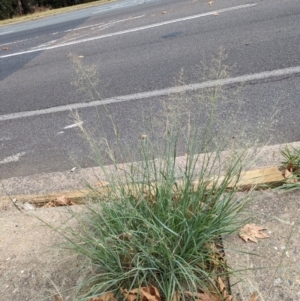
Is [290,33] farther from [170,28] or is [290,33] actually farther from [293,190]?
[293,190]

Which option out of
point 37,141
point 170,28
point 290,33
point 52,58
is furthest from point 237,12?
point 37,141

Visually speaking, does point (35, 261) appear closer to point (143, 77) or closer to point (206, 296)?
point (206, 296)

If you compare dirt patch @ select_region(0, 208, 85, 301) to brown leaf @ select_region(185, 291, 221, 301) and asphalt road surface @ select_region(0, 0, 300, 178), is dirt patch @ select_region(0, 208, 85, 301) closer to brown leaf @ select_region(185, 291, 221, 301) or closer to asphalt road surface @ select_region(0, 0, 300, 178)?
brown leaf @ select_region(185, 291, 221, 301)

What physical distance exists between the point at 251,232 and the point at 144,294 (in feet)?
2.27

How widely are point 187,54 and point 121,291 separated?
4.53m

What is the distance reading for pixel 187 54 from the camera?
5891 millimetres

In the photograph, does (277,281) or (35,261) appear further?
(35,261)

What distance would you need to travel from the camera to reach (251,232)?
217 centimetres

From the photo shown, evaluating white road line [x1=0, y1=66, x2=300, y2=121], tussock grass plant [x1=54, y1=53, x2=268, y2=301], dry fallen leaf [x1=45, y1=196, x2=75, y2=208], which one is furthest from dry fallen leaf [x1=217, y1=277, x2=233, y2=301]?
white road line [x1=0, y1=66, x2=300, y2=121]

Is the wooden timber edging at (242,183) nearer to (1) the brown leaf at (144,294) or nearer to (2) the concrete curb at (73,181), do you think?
(2) the concrete curb at (73,181)

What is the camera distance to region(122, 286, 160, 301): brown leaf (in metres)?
1.80

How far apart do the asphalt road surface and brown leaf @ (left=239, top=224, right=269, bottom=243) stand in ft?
1.74

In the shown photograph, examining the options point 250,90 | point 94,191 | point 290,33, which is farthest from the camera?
point 290,33

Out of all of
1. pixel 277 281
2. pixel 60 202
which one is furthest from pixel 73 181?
pixel 277 281
